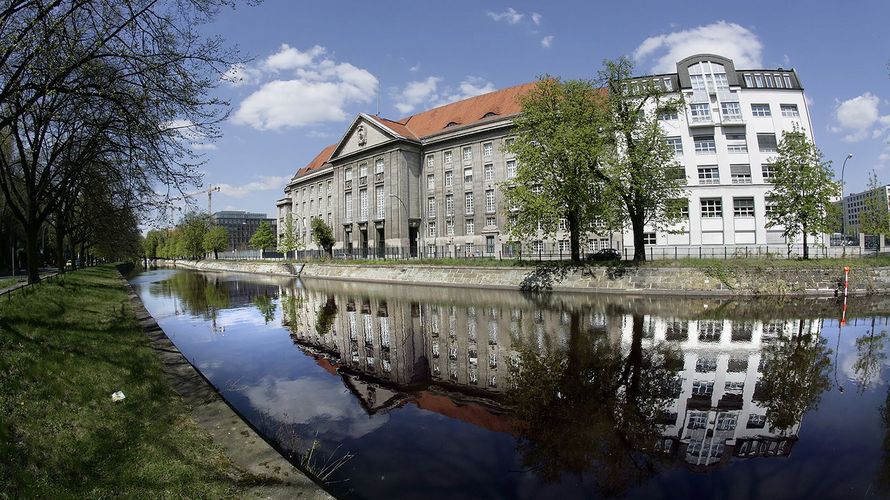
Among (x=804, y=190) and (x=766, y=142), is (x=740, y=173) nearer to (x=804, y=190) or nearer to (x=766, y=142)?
(x=766, y=142)

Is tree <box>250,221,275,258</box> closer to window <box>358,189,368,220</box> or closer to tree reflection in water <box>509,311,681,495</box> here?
window <box>358,189,368,220</box>

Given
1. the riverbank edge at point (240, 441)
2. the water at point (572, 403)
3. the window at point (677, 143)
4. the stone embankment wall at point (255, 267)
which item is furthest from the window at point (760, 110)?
the riverbank edge at point (240, 441)

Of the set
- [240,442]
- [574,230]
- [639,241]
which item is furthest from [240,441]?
[639,241]

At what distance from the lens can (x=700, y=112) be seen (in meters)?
54.2

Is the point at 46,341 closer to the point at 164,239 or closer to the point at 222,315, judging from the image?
the point at 222,315

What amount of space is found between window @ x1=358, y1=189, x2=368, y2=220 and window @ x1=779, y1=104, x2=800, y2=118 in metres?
57.1

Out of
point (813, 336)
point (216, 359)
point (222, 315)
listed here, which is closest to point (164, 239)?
point (222, 315)

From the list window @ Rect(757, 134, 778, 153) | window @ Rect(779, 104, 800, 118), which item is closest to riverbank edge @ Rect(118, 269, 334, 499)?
window @ Rect(757, 134, 778, 153)

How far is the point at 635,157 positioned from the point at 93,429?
30780mm

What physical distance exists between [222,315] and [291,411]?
17.3m

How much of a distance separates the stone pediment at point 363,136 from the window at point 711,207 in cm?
4061

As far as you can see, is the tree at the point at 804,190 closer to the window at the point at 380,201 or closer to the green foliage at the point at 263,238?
the window at the point at 380,201

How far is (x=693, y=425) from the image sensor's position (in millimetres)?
7809

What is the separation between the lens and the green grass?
4641 millimetres
